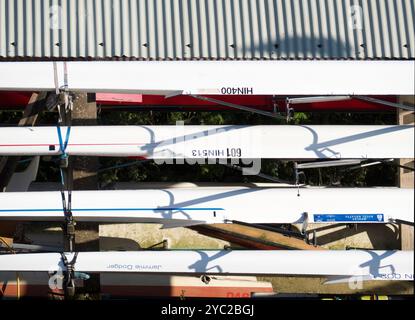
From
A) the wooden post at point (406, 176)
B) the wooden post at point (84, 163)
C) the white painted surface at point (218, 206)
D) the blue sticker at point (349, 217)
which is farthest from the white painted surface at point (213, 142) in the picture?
the wooden post at point (406, 176)

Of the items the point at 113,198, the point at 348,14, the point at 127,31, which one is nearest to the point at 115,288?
the point at 113,198

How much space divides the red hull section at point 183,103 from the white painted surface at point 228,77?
1.41 metres

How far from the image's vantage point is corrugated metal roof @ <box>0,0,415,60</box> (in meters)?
5.75

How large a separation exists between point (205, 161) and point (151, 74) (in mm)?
857

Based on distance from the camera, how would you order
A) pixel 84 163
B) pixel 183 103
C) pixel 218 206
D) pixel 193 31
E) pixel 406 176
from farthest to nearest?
pixel 183 103 < pixel 406 176 < pixel 84 163 < pixel 193 31 < pixel 218 206

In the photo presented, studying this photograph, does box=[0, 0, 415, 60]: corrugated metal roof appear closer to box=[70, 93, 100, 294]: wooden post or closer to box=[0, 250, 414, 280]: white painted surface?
box=[70, 93, 100, 294]: wooden post

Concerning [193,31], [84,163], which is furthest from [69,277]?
[193,31]

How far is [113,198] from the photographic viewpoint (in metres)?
5.68

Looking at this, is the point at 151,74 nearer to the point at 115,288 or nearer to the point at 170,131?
the point at 170,131

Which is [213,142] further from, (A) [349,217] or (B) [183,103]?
(B) [183,103]

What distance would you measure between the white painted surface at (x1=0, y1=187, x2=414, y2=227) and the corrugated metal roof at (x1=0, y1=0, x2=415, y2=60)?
1.13 m

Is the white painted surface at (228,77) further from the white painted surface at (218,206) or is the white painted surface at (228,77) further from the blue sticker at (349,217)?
the blue sticker at (349,217)

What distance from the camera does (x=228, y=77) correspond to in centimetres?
552

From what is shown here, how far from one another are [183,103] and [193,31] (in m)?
1.67
